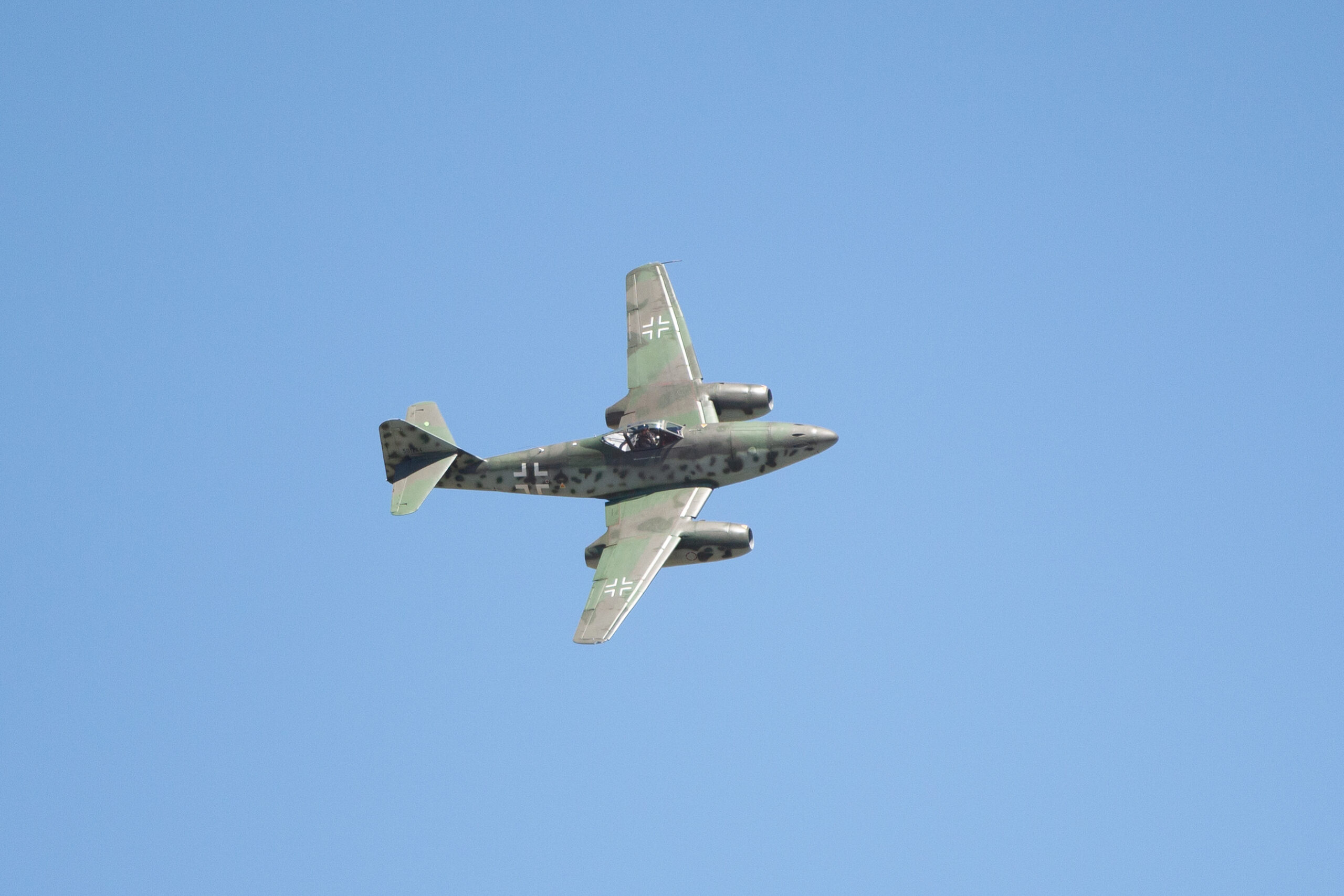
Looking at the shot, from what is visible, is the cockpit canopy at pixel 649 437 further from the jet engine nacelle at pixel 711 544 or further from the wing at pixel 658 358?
the jet engine nacelle at pixel 711 544

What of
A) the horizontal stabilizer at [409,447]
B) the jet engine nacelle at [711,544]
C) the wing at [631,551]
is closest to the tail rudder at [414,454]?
the horizontal stabilizer at [409,447]

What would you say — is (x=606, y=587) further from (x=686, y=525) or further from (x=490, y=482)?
(x=490, y=482)

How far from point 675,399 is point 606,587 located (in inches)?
337

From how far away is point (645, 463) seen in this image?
172ft

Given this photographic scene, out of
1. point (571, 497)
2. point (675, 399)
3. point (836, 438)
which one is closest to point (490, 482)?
point (571, 497)

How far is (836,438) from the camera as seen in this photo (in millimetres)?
52844

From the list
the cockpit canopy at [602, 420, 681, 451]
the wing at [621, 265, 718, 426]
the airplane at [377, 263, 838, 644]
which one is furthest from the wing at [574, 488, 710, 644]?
the wing at [621, 265, 718, 426]

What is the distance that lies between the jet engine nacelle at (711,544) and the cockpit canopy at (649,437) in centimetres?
340

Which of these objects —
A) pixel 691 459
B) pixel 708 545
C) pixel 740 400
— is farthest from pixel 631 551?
pixel 740 400

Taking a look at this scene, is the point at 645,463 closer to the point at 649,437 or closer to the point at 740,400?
the point at 649,437

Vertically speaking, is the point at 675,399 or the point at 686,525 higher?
the point at 675,399

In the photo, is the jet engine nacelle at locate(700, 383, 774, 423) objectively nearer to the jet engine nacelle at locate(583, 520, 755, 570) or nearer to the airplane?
the airplane

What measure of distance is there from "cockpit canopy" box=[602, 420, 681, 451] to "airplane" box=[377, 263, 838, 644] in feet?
0.11

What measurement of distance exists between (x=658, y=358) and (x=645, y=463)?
5333 mm
